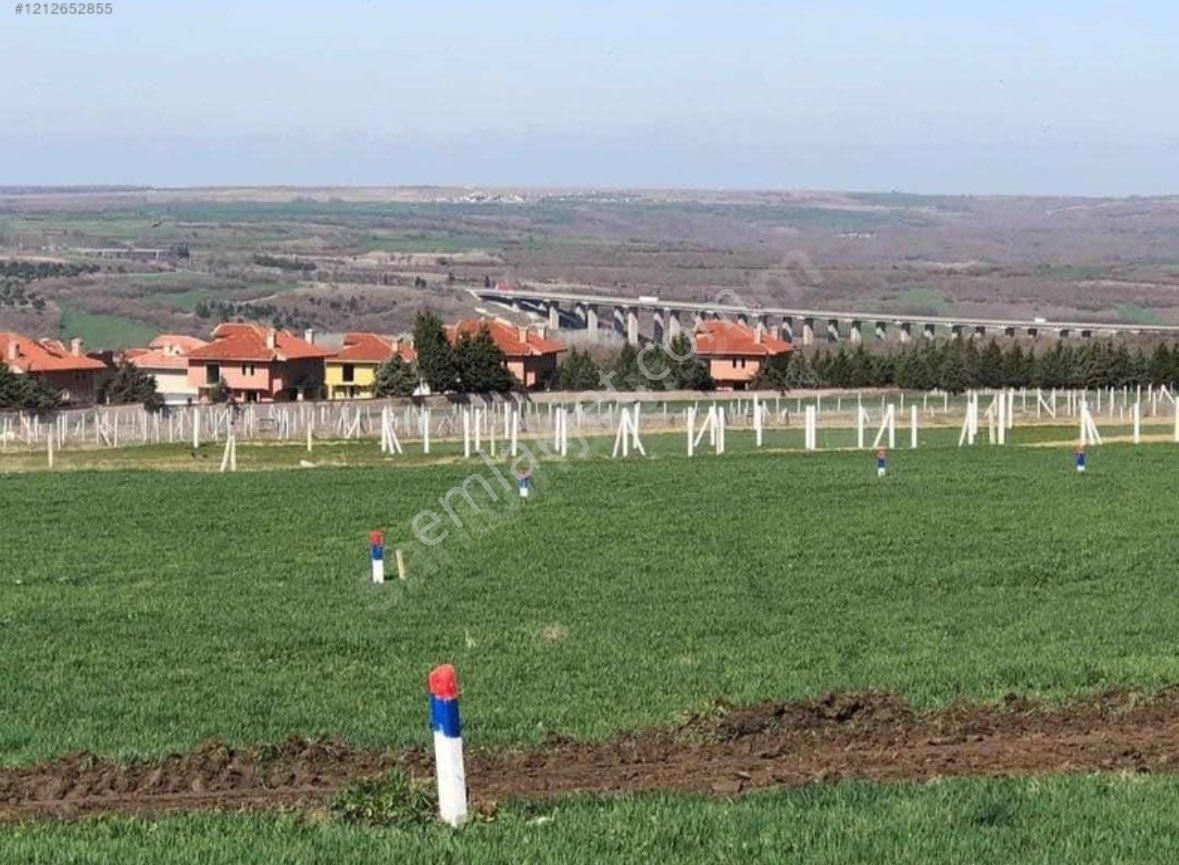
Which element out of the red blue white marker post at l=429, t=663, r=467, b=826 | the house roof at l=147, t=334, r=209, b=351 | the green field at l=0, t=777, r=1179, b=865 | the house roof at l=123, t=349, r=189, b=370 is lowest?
the house roof at l=123, t=349, r=189, b=370

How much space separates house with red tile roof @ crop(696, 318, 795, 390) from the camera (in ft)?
311

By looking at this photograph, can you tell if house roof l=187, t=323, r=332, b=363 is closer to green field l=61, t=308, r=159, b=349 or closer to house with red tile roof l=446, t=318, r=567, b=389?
house with red tile roof l=446, t=318, r=567, b=389

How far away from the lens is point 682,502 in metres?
32.3

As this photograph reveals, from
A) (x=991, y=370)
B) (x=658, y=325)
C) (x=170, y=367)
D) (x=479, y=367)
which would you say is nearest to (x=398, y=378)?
(x=479, y=367)

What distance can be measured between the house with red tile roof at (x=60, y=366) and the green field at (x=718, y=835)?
277 feet

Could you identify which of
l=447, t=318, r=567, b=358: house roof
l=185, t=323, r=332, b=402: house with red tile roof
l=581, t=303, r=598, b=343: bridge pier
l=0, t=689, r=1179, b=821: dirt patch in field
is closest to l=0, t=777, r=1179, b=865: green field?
l=0, t=689, r=1179, b=821: dirt patch in field

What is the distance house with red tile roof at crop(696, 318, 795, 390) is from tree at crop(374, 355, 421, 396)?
14023mm

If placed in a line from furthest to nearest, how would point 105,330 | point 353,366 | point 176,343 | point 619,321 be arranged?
point 105,330, point 619,321, point 176,343, point 353,366

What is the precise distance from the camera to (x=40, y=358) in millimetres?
96125

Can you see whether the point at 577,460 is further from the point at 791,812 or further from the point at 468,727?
the point at 791,812

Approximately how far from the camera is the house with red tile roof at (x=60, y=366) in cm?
9306

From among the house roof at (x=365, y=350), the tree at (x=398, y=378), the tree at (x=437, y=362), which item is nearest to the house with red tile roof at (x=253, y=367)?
the house roof at (x=365, y=350)

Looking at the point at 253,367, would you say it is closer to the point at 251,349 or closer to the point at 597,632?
the point at 251,349

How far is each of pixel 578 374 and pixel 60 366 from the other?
1031 inches
